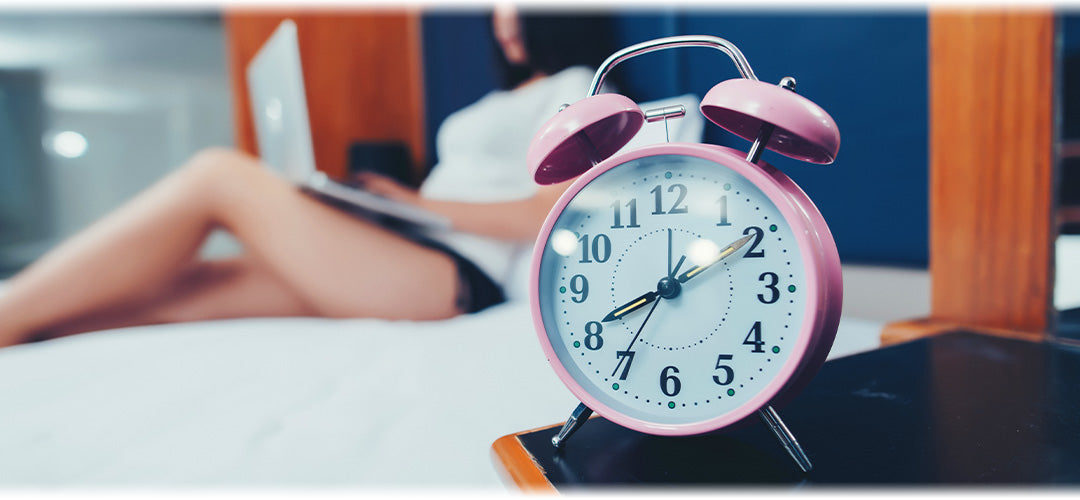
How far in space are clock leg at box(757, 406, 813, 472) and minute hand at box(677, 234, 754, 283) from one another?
0.10m

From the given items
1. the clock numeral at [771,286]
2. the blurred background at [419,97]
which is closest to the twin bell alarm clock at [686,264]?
the clock numeral at [771,286]

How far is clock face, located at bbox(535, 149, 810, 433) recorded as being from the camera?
0.39m

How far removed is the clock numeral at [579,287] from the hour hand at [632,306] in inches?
1.0

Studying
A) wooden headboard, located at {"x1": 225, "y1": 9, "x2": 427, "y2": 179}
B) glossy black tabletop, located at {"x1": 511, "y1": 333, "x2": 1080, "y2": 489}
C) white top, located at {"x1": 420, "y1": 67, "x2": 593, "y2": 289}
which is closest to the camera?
glossy black tabletop, located at {"x1": 511, "y1": 333, "x2": 1080, "y2": 489}

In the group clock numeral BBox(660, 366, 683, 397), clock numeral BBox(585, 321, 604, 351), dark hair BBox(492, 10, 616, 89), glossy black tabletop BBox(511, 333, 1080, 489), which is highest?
dark hair BBox(492, 10, 616, 89)

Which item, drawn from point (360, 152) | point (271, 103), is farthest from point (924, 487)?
point (360, 152)

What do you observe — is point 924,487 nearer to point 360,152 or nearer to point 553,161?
point 553,161

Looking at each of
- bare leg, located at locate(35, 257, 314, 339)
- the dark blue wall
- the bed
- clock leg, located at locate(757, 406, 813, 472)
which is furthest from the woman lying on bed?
clock leg, located at locate(757, 406, 813, 472)

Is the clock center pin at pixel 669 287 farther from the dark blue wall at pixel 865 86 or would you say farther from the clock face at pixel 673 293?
the dark blue wall at pixel 865 86

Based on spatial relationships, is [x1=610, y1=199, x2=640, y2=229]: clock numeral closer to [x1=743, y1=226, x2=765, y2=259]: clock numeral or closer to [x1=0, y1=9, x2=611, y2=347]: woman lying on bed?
[x1=743, y1=226, x2=765, y2=259]: clock numeral

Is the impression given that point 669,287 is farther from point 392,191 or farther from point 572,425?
point 392,191

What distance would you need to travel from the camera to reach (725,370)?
0.40 meters

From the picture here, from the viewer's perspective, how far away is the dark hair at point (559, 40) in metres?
1.37

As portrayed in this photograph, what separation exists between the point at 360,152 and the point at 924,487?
8.04 ft
